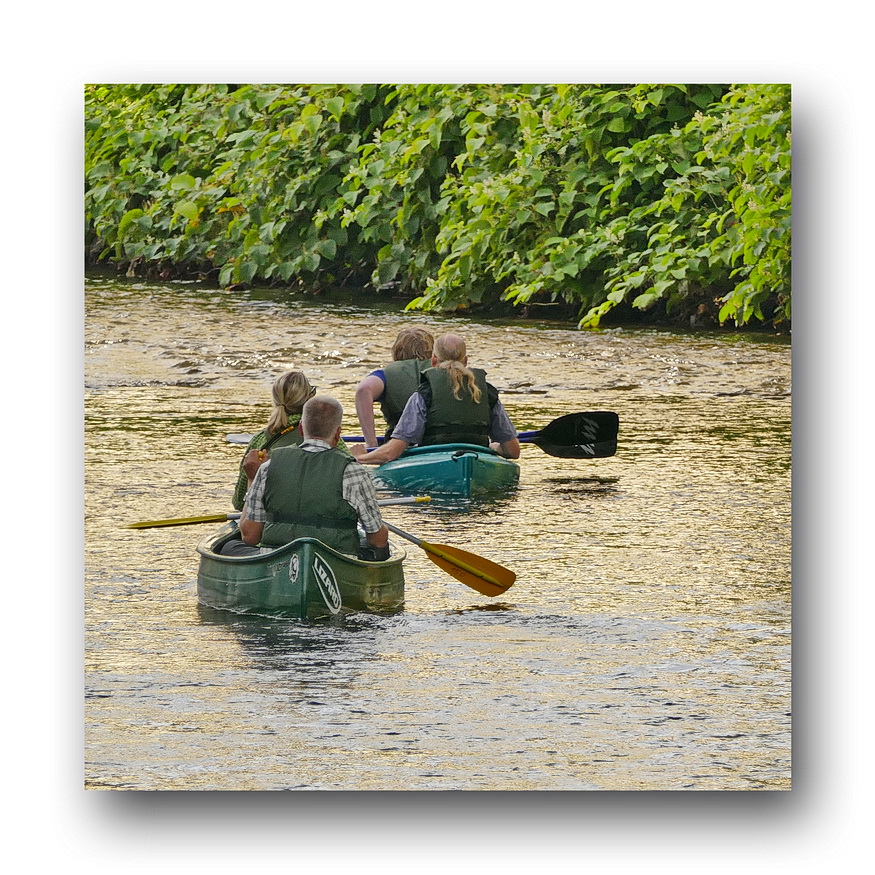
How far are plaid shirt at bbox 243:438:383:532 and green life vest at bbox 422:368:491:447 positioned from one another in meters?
2.12

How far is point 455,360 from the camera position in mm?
9391

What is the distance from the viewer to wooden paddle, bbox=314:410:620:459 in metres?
9.98

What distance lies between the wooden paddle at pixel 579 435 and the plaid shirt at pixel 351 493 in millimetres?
2523

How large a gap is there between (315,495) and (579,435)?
292 cm

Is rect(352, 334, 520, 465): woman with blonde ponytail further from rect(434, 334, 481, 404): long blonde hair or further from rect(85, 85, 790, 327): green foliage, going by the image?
rect(85, 85, 790, 327): green foliage

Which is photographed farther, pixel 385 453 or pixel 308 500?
pixel 385 453

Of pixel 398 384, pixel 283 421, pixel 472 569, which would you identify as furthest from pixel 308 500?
pixel 398 384

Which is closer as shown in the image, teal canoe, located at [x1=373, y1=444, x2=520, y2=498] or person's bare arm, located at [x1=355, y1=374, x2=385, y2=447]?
teal canoe, located at [x1=373, y1=444, x2=520, y2=498]

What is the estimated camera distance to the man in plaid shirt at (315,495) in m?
7.30

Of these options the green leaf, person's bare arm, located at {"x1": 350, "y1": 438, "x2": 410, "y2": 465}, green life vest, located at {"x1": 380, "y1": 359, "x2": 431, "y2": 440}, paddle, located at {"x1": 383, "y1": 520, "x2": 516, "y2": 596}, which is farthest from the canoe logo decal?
green life vest, located at {"x1": 380, "y1": 359, "x2": 431, "y2": 440}

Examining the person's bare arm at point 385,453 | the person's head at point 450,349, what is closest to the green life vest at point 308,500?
the person's head at point 450,349

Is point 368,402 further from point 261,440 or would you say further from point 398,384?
point 261,440
